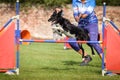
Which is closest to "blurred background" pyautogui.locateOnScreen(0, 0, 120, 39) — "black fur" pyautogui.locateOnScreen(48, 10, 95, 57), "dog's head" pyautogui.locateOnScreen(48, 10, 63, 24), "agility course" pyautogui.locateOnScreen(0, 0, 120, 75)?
"black fur" pyautogui.locateOnScreen(48, 10, 95, 57)

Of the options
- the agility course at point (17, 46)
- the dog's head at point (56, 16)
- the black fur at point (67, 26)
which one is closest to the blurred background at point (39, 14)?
the black fur at point (67, 26)

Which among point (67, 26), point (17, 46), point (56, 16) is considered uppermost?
point (56, 16)

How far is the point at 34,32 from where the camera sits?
31938mm

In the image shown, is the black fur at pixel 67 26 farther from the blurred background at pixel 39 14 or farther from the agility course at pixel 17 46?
the blurred background at pixel 39 14

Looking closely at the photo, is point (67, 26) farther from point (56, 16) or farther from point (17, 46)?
point (17, 46)

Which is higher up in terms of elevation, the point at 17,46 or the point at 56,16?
the point at 56,16

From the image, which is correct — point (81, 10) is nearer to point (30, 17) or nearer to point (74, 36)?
point (74, 36)

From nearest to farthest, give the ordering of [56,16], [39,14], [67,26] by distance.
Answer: [56,16] → [67,26] → [39,14]

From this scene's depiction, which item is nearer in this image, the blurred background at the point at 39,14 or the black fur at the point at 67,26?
the black fur at the point at 67,26

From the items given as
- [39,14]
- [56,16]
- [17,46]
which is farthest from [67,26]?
[39,14]

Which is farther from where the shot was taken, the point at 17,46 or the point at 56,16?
the point at 56,16

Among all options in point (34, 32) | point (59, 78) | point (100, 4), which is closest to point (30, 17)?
point (34, 32)

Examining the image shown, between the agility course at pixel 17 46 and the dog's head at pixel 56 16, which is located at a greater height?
the dog's head at pixel 56 16

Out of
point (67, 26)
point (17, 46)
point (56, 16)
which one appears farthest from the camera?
point (67, 26)
